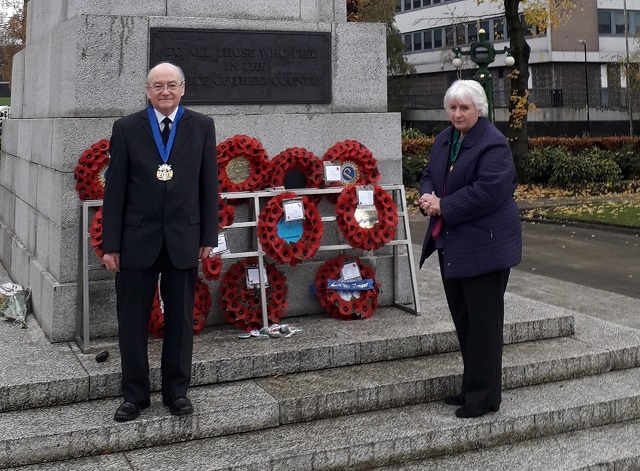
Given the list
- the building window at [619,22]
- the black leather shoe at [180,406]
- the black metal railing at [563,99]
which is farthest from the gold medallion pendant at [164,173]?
the building window at [619,22]

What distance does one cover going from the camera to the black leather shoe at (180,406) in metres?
4.88

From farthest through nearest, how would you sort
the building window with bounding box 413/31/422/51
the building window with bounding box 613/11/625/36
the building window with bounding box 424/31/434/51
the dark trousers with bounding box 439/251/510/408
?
1. the building window with bounding box 413/31/422/51
2. the building window with bounding box 424/31/434/51
3. the building window with bounding box 613/11/625/36
4. the dark trousers with bounding box 439/251/510/408

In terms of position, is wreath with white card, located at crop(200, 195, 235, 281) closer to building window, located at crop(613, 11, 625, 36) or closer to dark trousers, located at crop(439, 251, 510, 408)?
dark trousers, located at crop(439, 251, 510, 408)

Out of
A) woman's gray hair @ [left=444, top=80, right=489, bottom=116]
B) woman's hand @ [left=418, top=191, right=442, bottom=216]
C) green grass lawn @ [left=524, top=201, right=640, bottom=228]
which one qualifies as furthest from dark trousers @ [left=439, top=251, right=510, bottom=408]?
green grass lawn @ [left=524, top=201, right=640, bottom=228]

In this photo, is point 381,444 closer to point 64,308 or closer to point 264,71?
point 64,308

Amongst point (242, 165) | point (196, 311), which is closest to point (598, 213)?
point (242, 165)

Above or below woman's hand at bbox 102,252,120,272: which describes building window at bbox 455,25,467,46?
above

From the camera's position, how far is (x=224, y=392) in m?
5.36

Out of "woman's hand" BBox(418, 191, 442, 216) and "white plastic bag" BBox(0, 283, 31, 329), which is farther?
"white plastic bag" BBox(0, 283, 31, 329)

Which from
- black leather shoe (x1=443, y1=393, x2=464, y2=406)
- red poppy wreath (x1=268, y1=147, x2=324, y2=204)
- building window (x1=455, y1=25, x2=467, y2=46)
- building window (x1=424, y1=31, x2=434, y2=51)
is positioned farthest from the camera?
building window (x1=424, y1=31, x2=434, y2=51)

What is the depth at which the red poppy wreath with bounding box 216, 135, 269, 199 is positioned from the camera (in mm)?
6547

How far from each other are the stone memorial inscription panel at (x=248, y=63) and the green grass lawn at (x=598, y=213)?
10996 mm

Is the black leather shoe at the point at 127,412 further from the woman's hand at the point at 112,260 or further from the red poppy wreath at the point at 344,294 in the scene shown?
the red poppy wreath at the point at 344,294

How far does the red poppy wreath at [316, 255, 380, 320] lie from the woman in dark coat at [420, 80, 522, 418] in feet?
5.28
